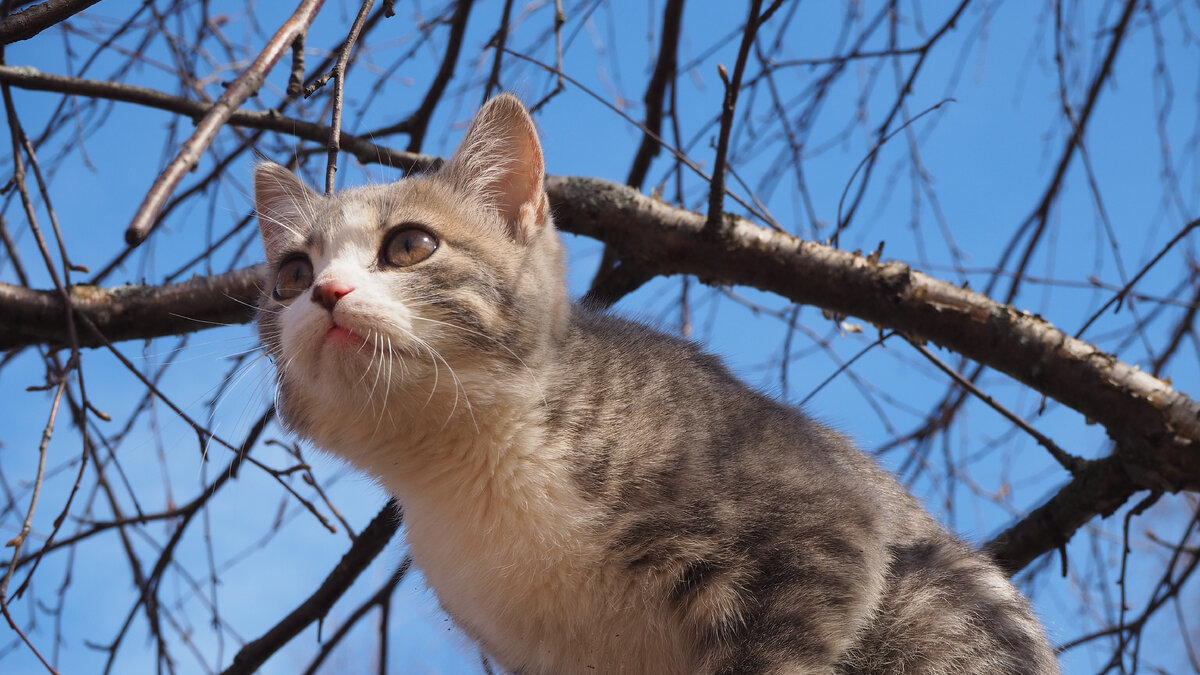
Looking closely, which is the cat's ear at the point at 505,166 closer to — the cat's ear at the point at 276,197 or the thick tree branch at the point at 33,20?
the cat's ear at the point at 276,197

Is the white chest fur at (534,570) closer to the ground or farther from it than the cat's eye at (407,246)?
closer to the ground

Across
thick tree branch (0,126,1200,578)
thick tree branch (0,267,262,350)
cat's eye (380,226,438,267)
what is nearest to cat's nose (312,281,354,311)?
cat's eye (380,226,438,267)

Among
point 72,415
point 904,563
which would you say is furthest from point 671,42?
point 72,415

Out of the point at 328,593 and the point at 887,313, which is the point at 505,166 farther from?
the point at 328,593

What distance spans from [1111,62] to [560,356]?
7.24 ft

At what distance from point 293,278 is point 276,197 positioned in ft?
1.65

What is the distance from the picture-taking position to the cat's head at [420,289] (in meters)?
2.05

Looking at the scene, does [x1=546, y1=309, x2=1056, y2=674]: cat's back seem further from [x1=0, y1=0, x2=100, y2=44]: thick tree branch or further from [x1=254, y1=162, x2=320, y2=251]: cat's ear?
[x1=0, y1=0, x2=100, y2=44]: thick tree branch

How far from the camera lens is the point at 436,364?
2.11 meters

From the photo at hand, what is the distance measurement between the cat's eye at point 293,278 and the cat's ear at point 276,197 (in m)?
0.28

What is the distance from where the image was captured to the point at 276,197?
2.80 metres

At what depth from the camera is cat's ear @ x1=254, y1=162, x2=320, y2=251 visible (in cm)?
273

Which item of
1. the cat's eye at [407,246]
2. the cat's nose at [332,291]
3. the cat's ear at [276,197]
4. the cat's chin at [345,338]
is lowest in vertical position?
the cat's chin at [345,338]

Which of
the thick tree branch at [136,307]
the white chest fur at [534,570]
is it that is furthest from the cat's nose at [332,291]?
the thick tree branch at [136,307]
